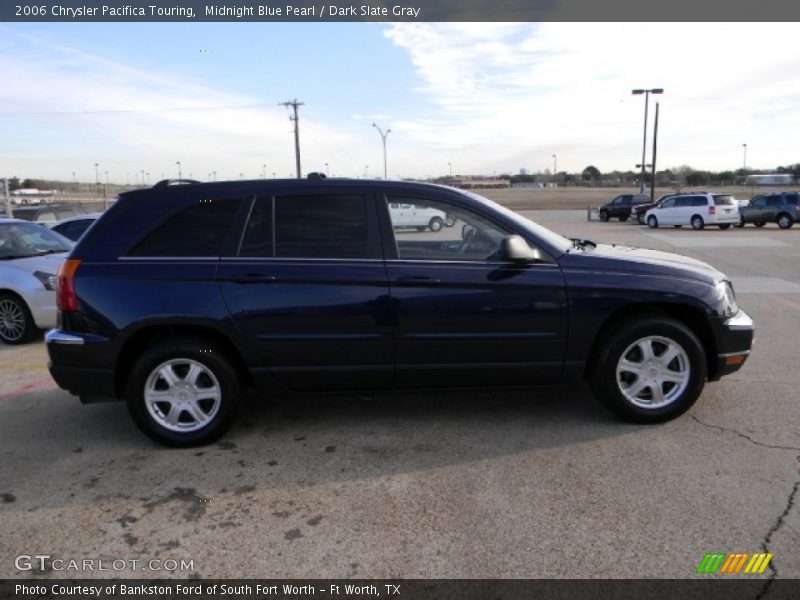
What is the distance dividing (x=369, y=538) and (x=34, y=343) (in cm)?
605

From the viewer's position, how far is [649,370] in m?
4.09

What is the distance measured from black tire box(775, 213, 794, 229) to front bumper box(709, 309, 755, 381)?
82.3ft

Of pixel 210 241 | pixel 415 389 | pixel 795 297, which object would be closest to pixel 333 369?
pixel 415 389

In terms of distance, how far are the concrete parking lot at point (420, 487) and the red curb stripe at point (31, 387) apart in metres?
0.23

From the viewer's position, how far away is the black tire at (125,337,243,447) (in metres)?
3.90

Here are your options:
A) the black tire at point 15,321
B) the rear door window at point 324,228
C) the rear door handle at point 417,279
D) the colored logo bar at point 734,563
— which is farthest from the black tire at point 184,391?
the black tire at point 15,321

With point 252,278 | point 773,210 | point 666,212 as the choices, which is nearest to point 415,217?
point 252,278

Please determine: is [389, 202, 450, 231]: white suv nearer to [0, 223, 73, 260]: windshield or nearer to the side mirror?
the side mirror

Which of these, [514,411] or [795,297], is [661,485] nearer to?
[514,411]

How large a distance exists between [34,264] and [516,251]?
241 inches

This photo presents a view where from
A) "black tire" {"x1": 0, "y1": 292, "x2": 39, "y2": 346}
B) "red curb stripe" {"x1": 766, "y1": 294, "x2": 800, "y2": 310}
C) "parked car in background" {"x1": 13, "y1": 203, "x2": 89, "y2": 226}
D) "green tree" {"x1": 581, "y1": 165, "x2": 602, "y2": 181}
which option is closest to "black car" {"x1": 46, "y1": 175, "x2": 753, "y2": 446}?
"black tire" {"x1": 0, "y1": 292, "x2": 39, "y2": 346}

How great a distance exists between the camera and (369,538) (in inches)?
114

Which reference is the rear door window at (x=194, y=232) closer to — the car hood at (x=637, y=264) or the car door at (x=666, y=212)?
the car hood at (x=637, y=264)

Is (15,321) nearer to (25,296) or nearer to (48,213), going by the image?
(25,296)
